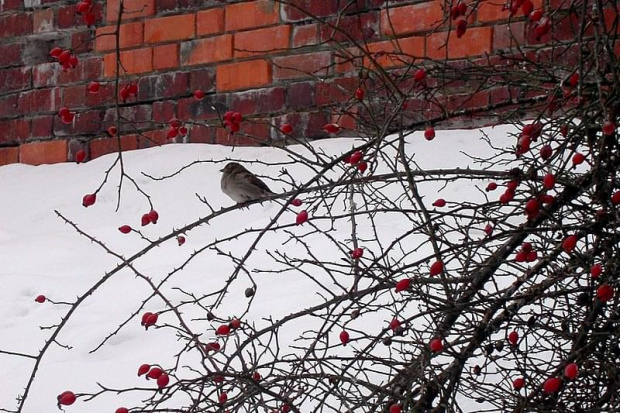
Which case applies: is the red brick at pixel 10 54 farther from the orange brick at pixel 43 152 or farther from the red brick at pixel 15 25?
the orange brick at pixel 43 152

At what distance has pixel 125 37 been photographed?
5.22 metres

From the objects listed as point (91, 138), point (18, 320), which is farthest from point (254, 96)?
point (18, 320)

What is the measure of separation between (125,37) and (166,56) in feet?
0.82

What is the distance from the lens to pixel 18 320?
399 centimetres

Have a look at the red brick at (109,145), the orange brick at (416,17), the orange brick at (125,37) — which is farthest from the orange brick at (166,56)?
the orange brick at (416,17)

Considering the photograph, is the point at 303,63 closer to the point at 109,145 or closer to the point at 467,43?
the point at 467,43

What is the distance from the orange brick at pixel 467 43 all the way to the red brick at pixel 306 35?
0.51 metres

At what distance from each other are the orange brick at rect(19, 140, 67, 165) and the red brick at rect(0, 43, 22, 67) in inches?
17.4

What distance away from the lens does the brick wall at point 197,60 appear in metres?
4.52

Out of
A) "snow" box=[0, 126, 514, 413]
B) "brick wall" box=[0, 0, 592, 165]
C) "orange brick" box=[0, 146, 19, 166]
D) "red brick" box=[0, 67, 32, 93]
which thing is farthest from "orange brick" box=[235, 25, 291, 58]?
"orange brick" box=[0, 146, 19, 166]

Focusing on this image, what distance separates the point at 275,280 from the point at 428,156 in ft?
2.87

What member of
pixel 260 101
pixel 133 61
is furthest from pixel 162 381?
pixel 133 61

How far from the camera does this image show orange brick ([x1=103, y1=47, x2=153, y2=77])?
16.9 feet

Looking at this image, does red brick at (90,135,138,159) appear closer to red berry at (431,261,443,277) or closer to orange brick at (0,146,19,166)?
orange brick at (0,146,19,166)
